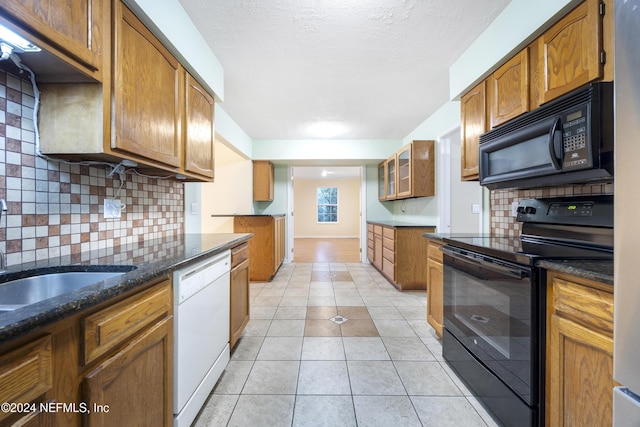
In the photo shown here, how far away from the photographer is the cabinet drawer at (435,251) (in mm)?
1955

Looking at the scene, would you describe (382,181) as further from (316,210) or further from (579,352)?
(316,210)

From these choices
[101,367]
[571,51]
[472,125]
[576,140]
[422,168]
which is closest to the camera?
[101,367]

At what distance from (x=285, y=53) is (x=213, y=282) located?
5.98 ft

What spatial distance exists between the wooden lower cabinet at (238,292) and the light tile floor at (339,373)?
183mm

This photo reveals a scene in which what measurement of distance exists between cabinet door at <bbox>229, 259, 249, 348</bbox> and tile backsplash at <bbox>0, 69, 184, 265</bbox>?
720 millimetres

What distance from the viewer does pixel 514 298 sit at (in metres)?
1.16

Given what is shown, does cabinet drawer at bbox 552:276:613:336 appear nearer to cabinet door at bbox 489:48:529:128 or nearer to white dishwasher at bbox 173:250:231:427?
cabinet door at bbox 489:48:529:128

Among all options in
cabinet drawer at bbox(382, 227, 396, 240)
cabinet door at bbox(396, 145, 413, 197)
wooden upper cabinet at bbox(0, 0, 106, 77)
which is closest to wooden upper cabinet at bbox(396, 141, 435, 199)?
cabinet door at bbox(396, 145, 413, 197)

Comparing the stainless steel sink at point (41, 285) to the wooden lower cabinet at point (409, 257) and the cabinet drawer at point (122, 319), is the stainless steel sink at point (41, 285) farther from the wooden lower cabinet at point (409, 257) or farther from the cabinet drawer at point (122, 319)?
the wooden lower cabinet at point (409, 257)

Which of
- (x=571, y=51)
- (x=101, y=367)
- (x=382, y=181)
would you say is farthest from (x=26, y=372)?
(x=382, y=181)

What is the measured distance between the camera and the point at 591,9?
114cm

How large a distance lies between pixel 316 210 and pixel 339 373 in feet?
26.9

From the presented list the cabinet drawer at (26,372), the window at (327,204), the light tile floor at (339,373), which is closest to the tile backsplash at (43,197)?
the cabinet drawer at (26,372)

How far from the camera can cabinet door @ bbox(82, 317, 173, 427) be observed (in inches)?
28.1
